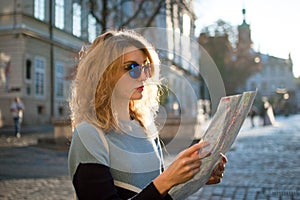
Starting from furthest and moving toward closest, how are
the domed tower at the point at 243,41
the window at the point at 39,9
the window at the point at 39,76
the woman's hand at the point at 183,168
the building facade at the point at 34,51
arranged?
the domed tower at the point at 243,41
the window at the point at 39,76
the window at the point at 39,9
the building facade at the point at 34,51
the woman's hand at the point at 183,168

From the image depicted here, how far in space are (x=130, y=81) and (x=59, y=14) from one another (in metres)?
26.6

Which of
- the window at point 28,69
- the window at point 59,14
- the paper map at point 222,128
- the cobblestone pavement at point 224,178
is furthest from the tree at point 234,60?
the paper map at point 222,128

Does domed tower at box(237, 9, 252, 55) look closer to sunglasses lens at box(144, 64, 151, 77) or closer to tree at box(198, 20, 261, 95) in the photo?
tree at box(198, 20, 261, 95)

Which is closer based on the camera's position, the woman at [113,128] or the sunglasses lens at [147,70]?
the woman at [113,128]

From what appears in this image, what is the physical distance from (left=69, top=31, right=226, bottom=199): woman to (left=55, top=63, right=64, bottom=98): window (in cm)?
2707

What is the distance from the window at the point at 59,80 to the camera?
28078mm

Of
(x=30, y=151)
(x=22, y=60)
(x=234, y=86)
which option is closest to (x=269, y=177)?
(x=30, y=151)

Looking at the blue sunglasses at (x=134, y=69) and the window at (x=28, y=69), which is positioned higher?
the window at (x=28, y=69)

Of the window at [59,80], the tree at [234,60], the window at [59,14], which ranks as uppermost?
the window at [59,14]

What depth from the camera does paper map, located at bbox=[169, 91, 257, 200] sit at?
1226mm

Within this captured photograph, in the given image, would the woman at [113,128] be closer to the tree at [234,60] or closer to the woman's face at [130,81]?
the woman's face at [130,81]

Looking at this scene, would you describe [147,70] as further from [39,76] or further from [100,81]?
[39,76]

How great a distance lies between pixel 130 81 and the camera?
1535mm

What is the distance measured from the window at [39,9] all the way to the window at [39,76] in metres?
2.54
